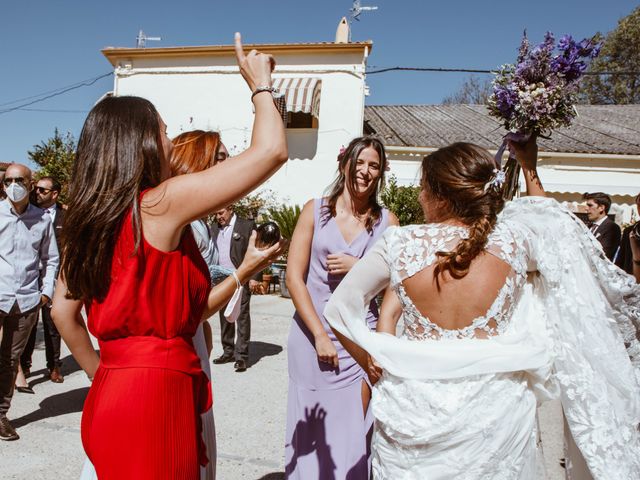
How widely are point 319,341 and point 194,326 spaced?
1.26 meters

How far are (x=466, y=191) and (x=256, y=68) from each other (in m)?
0.98

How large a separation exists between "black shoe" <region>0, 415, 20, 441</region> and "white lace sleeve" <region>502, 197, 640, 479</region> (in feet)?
14.4

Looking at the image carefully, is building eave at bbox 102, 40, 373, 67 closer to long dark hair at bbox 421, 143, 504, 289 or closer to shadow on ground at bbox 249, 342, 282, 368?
shadow on ground at bbox 249, 342, 282, 368

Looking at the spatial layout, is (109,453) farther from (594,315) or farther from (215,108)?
(215,108)

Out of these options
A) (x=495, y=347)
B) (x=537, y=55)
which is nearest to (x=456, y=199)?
(x=495, y=347)

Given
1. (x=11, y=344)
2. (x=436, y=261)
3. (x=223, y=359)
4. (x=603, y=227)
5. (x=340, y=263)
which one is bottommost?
(x=223, y=359)

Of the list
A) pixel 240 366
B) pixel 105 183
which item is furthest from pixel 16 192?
pixel 105 183

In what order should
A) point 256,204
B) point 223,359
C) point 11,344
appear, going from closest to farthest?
point 11,344 → point 223,359 → point 256,204

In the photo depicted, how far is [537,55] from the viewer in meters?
2.74

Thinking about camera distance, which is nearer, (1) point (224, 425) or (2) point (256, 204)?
(1) point (224, 425)

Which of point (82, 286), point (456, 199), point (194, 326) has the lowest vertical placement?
point (194, 326)

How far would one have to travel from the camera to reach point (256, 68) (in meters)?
1.72

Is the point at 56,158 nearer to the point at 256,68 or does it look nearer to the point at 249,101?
the point at 249,101

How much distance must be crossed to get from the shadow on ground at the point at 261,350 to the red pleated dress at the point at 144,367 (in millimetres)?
5837
